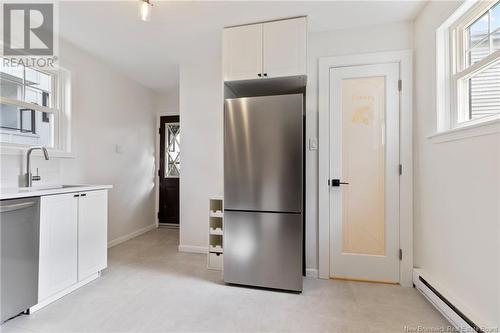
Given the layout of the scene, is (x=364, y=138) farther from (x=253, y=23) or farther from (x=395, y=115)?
(x=253, y=23)

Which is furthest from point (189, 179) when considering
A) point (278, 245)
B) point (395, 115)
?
point (395, 115)

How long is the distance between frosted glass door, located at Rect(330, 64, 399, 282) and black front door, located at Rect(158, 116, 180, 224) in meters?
3.10

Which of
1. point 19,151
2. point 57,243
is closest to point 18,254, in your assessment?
point 57,243

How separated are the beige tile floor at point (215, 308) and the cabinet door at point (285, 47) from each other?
6.59ft

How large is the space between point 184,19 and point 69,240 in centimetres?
228

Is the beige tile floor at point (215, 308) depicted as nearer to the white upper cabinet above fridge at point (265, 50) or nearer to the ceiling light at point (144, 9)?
the white upper cabinet above fridge at point (265, 50)

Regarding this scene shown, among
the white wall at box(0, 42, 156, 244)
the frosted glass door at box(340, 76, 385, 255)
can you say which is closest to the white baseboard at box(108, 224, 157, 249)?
the white wall at box(0, 42, 156, 244)

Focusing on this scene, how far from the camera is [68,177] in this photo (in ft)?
9.28

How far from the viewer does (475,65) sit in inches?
65.7

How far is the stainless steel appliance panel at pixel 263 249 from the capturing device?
2139 millimetres

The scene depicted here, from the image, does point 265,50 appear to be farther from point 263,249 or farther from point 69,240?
point 69,240

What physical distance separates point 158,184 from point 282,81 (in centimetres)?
328

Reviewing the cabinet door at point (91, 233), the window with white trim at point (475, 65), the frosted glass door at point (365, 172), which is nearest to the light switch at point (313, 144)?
the frosted glass door at point (365, 172)
